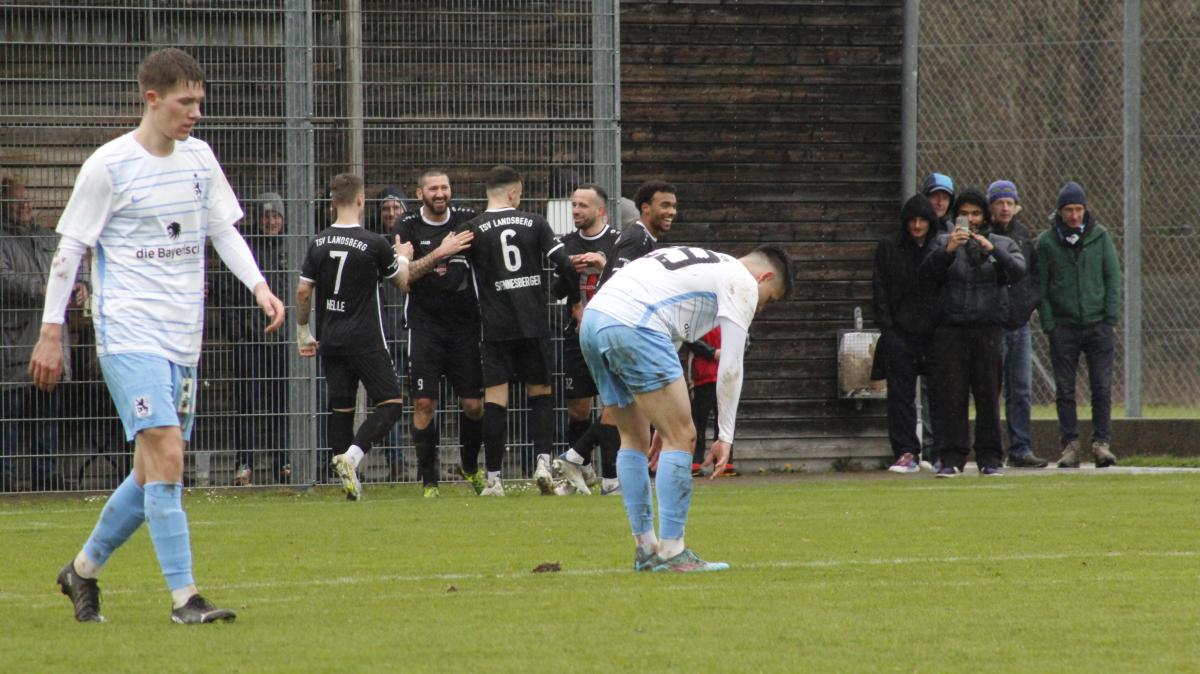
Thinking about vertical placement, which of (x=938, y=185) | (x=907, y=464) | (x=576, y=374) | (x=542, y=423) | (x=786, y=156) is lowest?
(x=907, y=464)

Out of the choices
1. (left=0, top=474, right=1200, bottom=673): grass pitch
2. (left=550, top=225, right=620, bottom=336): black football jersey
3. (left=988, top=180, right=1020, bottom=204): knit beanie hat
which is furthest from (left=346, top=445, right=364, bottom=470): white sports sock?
(left=988, top=180, right=1020, bottom=204): knit beanie hat

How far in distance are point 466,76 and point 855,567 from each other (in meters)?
8.01

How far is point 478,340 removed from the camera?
1388cm

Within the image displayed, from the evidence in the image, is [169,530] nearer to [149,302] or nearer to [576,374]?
[149,302]

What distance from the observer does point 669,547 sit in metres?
8.02

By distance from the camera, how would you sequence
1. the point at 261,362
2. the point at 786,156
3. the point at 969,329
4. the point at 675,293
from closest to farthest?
the point at 675,293 → the point at 261,362 → the point at 969,329 → the point at 786,156

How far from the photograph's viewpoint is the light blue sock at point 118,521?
6.69 meters

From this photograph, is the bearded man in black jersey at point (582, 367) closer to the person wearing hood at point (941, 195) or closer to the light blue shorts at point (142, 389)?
the person wearing hood at point (941, 195)

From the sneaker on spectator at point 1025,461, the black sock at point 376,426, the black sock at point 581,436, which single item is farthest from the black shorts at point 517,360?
the sneaker on spectator at point 1025,461

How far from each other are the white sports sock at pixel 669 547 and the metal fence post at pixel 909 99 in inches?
387

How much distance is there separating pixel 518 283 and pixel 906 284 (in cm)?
411

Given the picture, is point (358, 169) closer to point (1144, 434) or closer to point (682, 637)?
point (1144, 434)

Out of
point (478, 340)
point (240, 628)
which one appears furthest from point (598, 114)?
point (240, 628)

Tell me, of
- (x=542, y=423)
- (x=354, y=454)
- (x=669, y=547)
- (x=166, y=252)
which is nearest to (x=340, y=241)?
(x=354, y=454)
